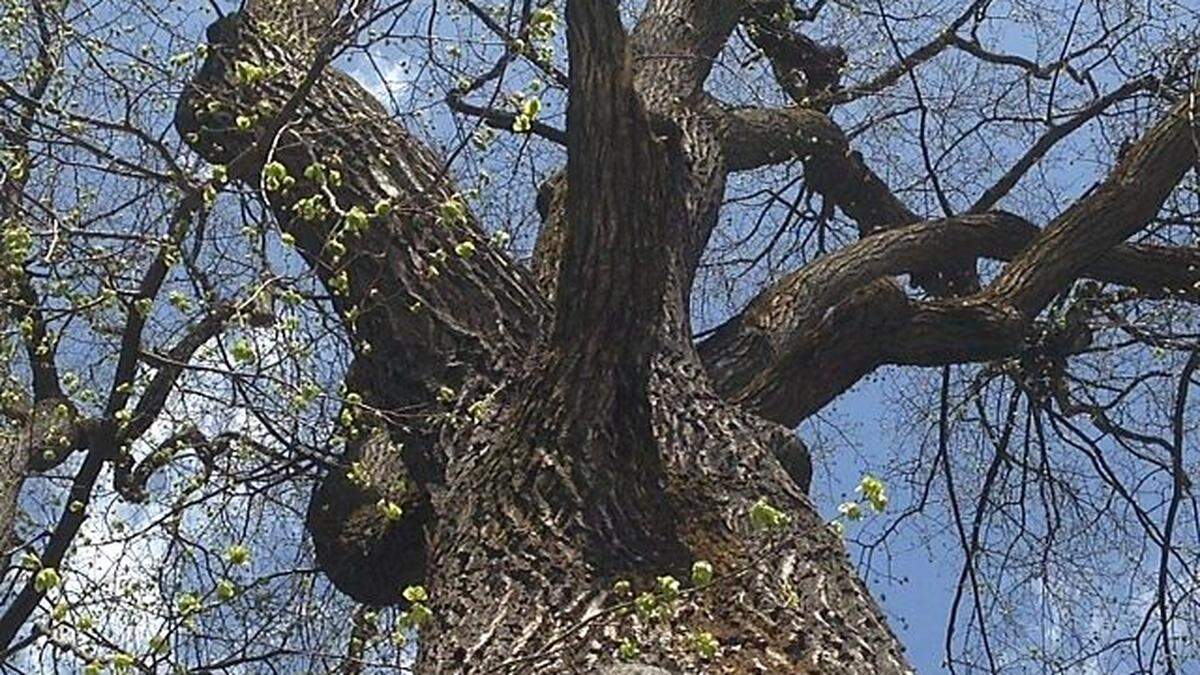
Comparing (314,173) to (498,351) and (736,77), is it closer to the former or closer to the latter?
(498,351)

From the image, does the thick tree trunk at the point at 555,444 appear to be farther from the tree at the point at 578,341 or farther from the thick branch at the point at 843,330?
the thick branch at the point at 843,330

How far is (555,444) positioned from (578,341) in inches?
8.2

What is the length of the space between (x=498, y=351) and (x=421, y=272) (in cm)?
27

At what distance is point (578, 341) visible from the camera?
2.87 metres

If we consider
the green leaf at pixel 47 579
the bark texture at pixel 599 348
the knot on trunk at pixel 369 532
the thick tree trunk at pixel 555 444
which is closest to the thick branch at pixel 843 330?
the bark texture at pixel 599 348

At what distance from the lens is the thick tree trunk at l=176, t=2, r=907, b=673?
2600mm

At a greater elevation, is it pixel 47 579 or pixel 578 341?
pixel 578 341

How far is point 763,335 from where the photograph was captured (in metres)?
4.61

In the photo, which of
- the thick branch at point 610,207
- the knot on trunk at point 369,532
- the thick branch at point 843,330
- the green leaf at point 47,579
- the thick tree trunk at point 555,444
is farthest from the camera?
the thick branch at point 843,330

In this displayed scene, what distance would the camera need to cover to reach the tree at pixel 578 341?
8.84 feet

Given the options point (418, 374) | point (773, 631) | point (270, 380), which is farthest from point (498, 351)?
point (773, 631)

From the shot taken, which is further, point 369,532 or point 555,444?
point 369,532

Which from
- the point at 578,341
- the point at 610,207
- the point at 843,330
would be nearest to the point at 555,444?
the point at 578,341

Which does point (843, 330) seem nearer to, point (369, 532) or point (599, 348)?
point (369, 532)
